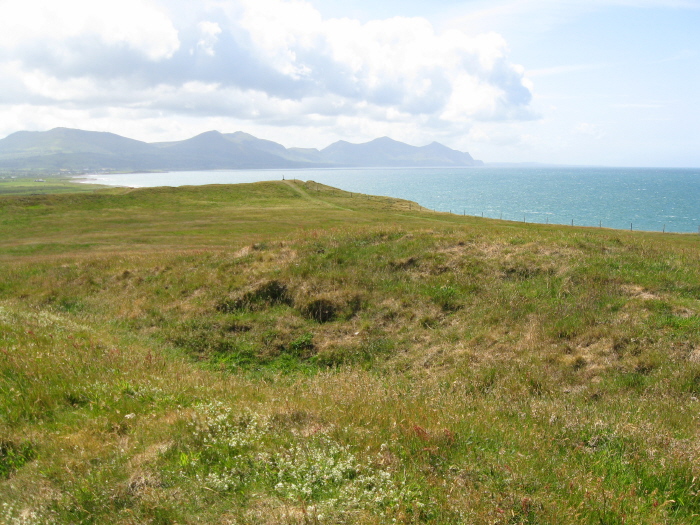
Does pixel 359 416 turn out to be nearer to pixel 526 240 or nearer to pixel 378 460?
pixel 378 460

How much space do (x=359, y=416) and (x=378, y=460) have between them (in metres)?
1.41

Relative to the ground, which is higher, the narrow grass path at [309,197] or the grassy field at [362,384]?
the narrow grass path at [309,197]

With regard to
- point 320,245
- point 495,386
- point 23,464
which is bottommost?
point 495,386

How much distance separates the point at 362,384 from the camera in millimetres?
9914

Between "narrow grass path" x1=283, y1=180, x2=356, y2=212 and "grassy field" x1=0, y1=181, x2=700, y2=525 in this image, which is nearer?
"grassy field" x1=0, y1=181, x2=700, y2=525

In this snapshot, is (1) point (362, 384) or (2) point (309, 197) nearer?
(1) point (362, 384)

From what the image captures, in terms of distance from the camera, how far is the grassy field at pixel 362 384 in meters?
5.03

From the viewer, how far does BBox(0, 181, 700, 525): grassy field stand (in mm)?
5031

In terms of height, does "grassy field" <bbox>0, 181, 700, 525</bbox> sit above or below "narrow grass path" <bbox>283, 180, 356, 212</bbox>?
below

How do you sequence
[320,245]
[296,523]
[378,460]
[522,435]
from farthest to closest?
1. [320,245]
2. [522,435]
3. [378,460]
4. [296,523]

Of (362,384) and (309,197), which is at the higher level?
(309,197)

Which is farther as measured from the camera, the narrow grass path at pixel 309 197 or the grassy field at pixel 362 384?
the narrow grass path at pixel 309 197

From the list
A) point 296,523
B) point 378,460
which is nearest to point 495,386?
point 378,460

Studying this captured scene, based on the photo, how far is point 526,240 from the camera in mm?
20859
